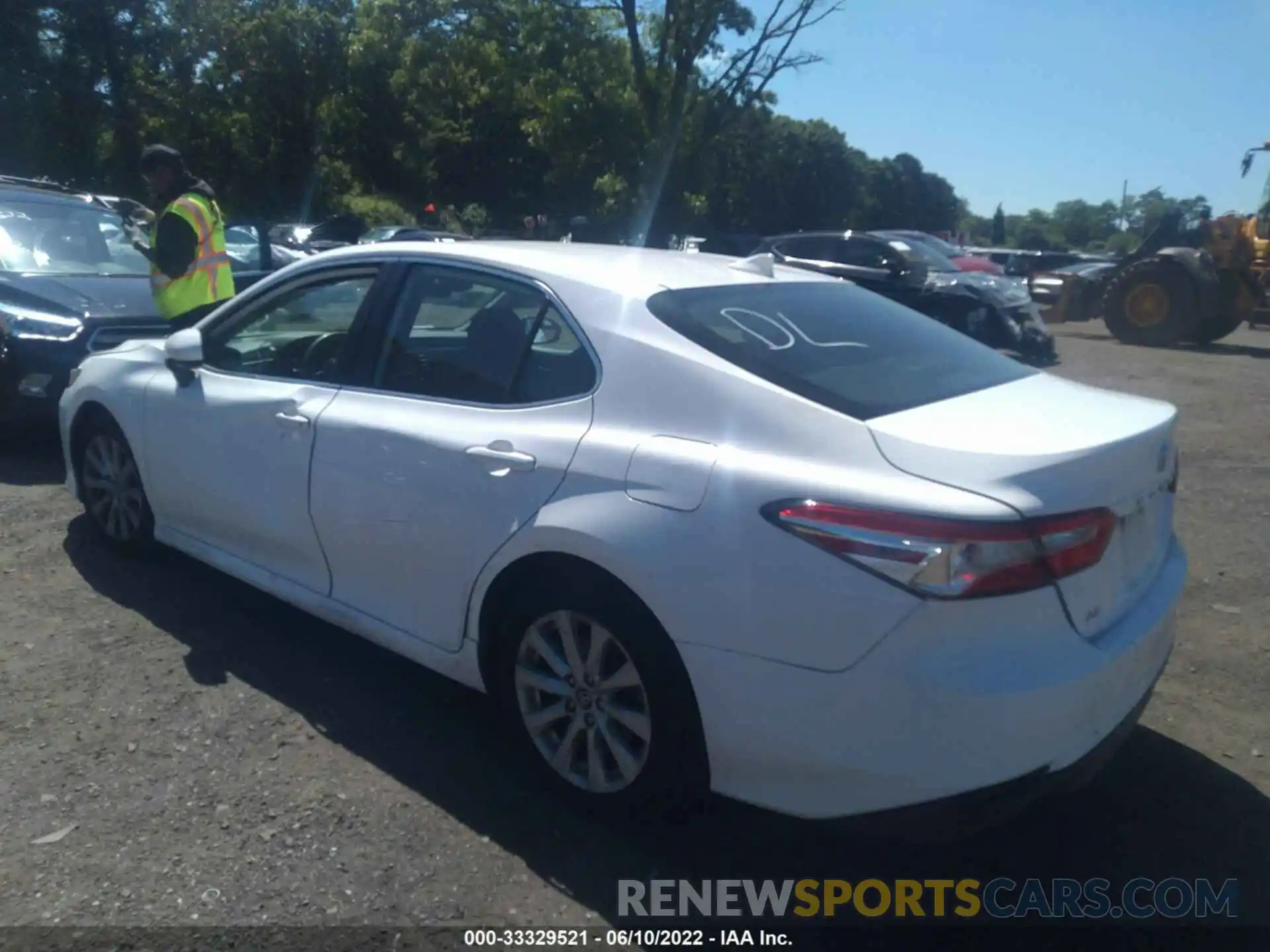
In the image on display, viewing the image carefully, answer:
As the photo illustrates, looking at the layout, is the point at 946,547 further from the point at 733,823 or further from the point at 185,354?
the point at 185,354

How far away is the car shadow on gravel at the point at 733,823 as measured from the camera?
3.18 m

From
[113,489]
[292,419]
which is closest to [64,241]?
[113,489]

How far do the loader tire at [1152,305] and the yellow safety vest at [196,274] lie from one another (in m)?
15.5

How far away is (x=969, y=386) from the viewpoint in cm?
344

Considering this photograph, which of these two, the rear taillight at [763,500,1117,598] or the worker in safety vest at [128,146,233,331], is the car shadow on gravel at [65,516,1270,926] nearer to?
the rear taillight at [763,500,1117,598]

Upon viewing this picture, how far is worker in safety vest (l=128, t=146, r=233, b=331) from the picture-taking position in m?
6.61

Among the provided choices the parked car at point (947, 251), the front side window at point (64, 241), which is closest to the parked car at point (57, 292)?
the front side window at point (64, 241)

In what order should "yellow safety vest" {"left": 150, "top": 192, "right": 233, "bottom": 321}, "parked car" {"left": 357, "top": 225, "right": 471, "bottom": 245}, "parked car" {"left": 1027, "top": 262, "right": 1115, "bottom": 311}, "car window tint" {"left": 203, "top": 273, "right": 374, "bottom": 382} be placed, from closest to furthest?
1. "car window tint" {"left": 203, "top": 273, "right": 374, "bottom": 382}
2. "yellow safety vest" {"left": 150, "top": 192, "right": 233, "bottom": 321}
3. "parked car" {"left": 1027, "top": 262, "right": 1115, "bottom": 311}
4. "parked car" {"left": 357, "top": 225, "right": 471, "bottom": 245}

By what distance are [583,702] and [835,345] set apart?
1.30 meters

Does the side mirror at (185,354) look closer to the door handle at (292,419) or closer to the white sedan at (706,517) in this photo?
the white sedan at (706,517)

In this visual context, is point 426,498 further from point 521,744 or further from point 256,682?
point 256,682

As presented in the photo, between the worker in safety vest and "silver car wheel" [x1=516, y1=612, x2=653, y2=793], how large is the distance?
13.6 feet


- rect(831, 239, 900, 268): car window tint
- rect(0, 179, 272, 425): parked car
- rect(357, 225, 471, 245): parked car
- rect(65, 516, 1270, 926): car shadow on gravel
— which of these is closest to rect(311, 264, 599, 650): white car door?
rect(65, 516, 1270, 926): car shadow on gravel

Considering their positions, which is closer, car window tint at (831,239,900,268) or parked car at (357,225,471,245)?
car window tint at (831,239,900,268)
